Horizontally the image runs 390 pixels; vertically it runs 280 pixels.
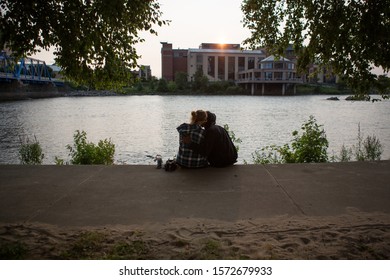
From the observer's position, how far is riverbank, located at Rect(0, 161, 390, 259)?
3.08 meters

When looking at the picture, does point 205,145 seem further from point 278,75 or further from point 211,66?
point 211,66

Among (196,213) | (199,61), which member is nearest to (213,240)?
(196,213)

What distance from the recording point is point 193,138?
580 centimetres

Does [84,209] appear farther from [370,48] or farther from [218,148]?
[370,48]

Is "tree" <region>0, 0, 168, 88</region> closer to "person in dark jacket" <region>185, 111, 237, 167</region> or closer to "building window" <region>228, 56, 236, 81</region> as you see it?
"person in dark jacket" <region>185, 111, 237, 167</region>

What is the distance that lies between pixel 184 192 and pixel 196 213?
0.80 m

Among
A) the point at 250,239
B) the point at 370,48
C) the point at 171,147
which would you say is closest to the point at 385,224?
the point at 250,239

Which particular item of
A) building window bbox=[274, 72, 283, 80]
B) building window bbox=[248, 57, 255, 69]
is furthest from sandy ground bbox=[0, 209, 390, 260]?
building window bbox=[248, 57, 255, 69]

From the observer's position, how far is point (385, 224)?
3611mm

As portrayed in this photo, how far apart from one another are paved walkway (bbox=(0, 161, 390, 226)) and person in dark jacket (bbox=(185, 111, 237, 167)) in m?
0.22

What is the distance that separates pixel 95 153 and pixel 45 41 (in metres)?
4.12

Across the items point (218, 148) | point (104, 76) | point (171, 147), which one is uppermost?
point (104, 76)

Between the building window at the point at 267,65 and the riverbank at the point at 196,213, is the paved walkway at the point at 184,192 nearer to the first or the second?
the riverbank at the point at 196,213

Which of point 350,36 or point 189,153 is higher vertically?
point 350,36
